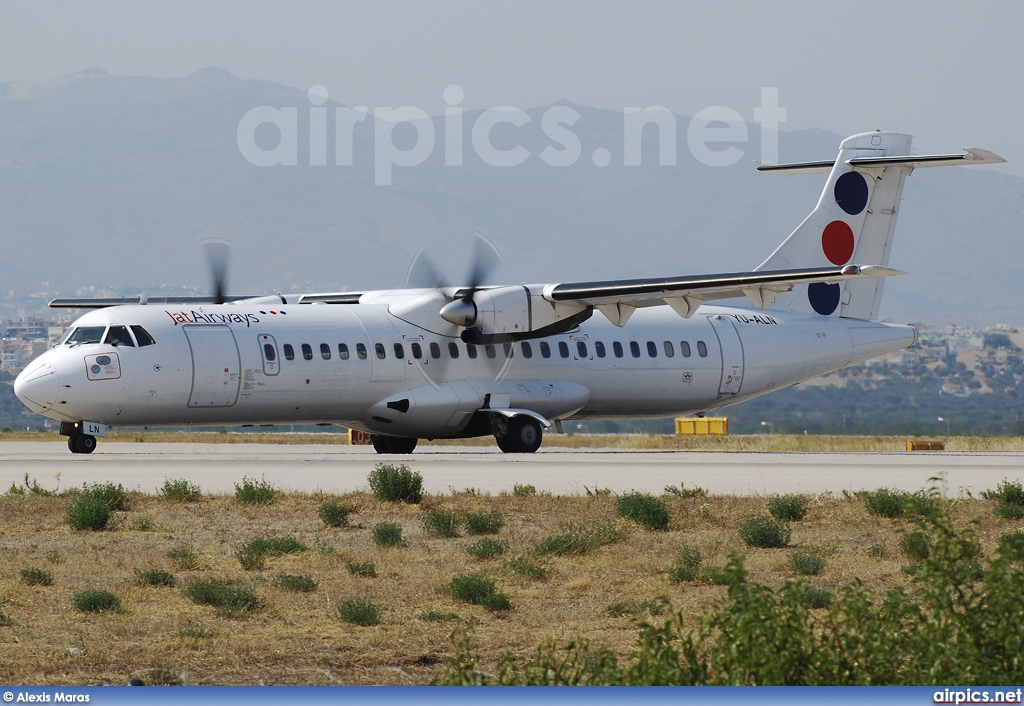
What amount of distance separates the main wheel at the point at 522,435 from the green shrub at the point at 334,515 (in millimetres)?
14264

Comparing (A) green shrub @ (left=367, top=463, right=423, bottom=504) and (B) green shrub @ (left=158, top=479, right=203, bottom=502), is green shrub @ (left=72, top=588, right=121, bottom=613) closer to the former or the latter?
(B) green shrub @ (left=158, top=479, right=203, bottom=502)

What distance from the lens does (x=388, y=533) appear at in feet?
51.7

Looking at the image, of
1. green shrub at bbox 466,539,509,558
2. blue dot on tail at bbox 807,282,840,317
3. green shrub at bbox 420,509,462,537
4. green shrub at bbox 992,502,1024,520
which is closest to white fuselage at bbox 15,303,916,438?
blue dot on tail at bbox 807,282,840,317

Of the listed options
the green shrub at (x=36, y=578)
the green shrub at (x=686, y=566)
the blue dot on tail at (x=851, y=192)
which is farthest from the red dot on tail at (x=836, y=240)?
the green shrub at (x=36, y=578)

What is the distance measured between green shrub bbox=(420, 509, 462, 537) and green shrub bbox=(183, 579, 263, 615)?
436 centimetres

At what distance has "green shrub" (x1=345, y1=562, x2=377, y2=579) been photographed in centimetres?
1361

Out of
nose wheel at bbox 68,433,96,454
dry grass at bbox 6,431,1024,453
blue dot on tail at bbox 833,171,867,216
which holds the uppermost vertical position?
blue dot on tail at bbox 833,171,867,216

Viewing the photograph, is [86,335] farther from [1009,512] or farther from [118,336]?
[1009,512]

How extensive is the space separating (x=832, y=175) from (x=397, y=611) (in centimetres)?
2767

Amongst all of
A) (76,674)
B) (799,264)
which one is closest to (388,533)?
(76,674)

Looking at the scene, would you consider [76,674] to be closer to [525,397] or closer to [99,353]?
[99,353]

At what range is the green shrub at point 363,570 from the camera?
13609 mm

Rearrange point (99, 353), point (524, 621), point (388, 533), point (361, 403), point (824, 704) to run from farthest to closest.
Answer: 1. point (361, 403)
2. point (99, 353)
3. point (388, 533)
4. point (524, 621)
5. point (824, 704)

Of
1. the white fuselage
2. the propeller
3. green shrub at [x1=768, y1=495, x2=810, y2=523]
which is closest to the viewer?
green shrub at [x1=768, y1=495, x2=810, y2=523]
